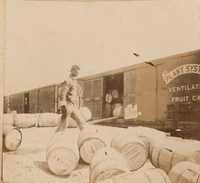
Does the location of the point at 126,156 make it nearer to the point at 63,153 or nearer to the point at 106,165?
the point at 106,165

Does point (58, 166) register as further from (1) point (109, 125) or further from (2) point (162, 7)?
(2) point (162, 7)

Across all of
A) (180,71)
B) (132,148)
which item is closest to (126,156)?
(132,148)

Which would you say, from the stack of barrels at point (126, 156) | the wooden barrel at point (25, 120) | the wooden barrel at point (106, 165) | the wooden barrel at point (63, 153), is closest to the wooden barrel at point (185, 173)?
the stack of barrels at point (126, 156)

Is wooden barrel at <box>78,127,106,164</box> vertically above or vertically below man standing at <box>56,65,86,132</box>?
below

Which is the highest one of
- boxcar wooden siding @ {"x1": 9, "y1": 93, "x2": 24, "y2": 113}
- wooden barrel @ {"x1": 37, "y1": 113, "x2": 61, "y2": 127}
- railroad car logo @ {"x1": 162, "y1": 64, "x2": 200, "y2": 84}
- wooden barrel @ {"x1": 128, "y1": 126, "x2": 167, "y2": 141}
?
railroad car logo @ {"x1": 162, "y1": 64, "x2": 200, "y2": 84}

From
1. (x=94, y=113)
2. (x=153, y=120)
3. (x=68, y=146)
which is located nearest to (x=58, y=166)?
(x=68, y=146)

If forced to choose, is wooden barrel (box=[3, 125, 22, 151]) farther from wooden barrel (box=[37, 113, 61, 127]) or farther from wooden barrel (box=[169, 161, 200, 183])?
wooden barrel (box=[169, 161, 200, 183])

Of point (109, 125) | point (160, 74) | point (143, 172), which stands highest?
point (160, 74)

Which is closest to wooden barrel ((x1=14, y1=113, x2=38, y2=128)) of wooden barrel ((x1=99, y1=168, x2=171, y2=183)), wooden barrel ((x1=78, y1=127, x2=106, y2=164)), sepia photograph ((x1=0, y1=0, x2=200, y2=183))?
sepia photograph ((x1=0, y1=0, x2=200, y2=183))
